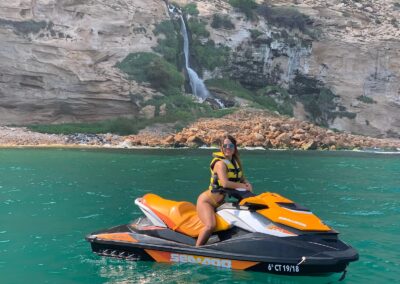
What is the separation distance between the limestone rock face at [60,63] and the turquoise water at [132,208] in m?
19.5

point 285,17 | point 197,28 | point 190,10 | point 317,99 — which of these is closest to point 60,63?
point 197,28

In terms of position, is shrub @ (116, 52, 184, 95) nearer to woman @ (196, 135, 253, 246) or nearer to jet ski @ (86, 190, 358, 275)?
jet ski @ (86, 190, 358, 275)

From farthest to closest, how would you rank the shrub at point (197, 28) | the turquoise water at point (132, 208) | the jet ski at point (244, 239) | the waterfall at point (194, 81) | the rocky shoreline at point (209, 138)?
1. the shrub at point (197, 28)
2. the waterfall at point (194, 81)
3. the rocky shoreline at point (209, 138)
4. the turquoise water at point (132, 208)
5. the jet ski at point (244, 239)

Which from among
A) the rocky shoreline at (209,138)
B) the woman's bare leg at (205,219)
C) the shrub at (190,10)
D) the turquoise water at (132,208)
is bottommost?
the rocky shoreline at (209,138)

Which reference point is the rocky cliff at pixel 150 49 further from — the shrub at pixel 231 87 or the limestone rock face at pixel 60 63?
the shrub at pixel 231 87

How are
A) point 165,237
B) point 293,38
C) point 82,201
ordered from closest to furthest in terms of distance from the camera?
point 165,237
point 82,201
point 293,38

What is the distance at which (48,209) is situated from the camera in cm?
1119

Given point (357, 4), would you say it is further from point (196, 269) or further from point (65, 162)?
point (196, 269)

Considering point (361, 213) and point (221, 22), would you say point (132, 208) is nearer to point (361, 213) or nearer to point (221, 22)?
point (361, 213)

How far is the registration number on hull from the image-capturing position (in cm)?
577

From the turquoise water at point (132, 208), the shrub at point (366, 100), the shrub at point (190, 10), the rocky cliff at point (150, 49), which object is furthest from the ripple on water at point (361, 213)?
the shrub at point (366, 100)

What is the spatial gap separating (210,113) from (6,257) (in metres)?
38.7

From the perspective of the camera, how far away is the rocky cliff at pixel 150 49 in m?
42.7


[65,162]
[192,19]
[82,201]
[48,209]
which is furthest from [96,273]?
[192,19]
